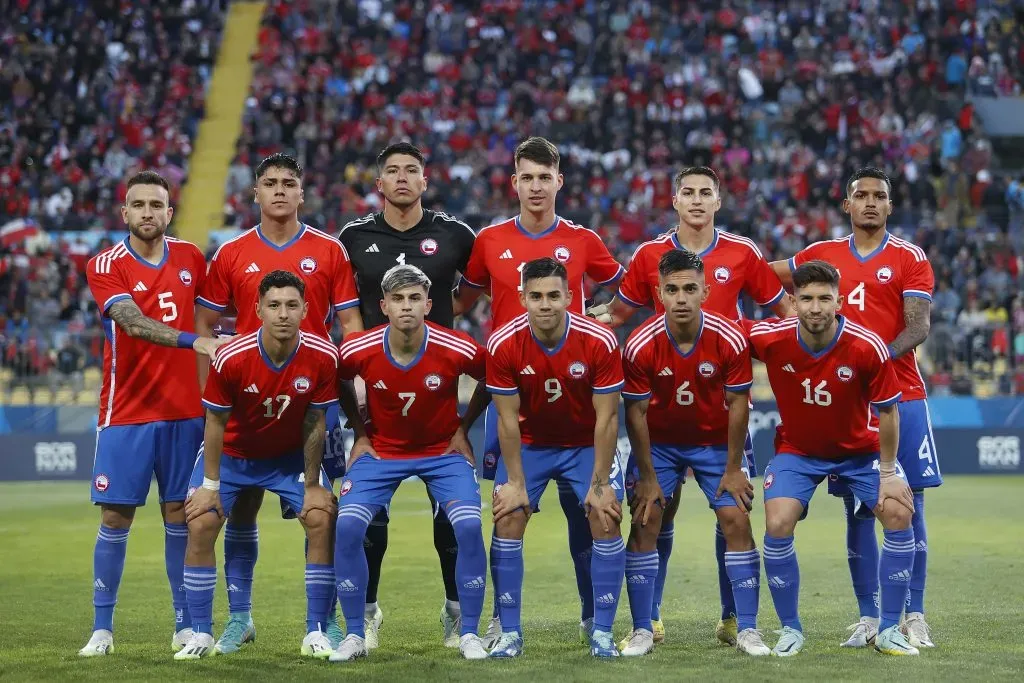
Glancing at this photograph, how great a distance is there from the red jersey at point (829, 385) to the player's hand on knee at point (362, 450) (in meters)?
2.24

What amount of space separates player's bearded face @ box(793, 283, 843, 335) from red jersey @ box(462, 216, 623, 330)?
140cm

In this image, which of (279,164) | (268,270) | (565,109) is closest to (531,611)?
(268,270)

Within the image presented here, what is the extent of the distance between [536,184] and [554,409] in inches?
54.8

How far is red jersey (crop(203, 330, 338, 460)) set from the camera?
721cm

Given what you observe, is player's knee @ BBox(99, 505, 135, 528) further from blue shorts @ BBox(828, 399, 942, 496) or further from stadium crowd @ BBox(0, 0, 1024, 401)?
stadium crowd @ BBox(0, 0, 1024, 401)

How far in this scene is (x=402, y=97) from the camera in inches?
1162

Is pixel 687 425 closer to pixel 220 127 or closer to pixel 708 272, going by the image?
pixel 708 272

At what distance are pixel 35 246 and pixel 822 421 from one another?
18943mm

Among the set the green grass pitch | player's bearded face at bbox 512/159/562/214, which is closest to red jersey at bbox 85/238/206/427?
the green grass pitch

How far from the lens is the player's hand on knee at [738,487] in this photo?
7.27 metres

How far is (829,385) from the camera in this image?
7.29 meters

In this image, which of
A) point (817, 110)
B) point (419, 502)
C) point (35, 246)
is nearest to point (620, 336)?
point (419, 502)

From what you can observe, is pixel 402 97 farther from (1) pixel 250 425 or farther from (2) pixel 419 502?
(1) pixel 250 425

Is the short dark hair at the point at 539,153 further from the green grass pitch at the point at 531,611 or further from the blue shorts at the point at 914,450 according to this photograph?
the green grass pitch at the point at 531,611
